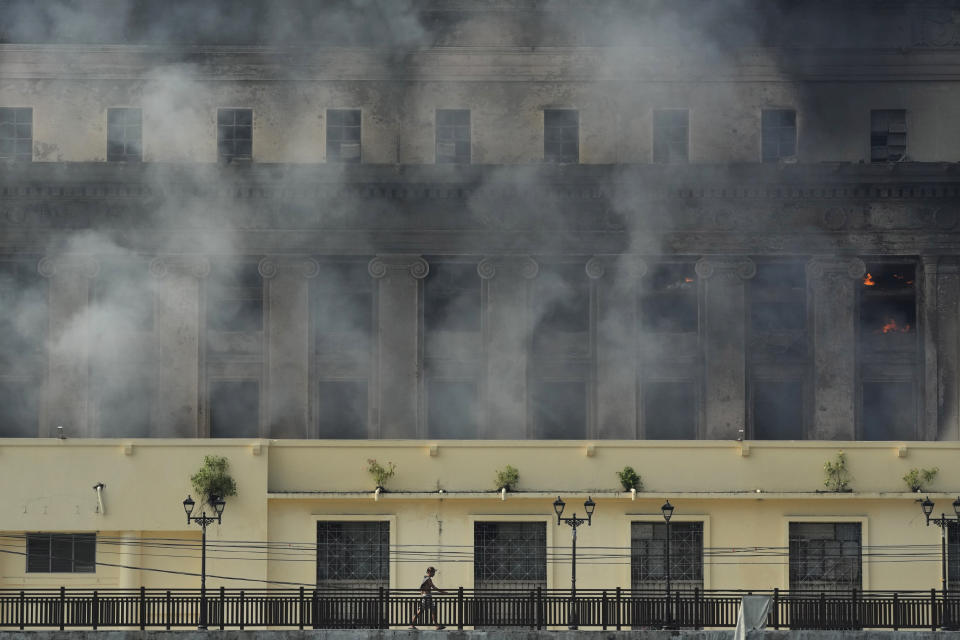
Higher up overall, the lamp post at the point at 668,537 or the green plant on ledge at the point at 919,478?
the green plant on ledge at the point at 919,478

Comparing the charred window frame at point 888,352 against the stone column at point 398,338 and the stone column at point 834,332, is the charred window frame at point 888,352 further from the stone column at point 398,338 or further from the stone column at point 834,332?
the stone column at point 398,338

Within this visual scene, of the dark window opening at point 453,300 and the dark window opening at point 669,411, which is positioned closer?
the dark window opening at point 669,411

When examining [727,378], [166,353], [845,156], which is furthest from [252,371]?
[845,156]

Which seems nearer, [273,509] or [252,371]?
[273,509]

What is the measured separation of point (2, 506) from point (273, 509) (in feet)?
13.2

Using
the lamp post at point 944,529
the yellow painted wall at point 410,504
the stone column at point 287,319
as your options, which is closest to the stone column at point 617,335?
the stone column at point 287,319

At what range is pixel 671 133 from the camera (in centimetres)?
3528

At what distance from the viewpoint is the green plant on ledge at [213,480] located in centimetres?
2697

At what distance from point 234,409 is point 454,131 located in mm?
6851

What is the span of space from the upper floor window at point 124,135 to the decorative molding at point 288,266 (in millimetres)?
3231

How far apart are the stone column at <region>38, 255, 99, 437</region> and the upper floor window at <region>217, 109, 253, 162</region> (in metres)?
3.37

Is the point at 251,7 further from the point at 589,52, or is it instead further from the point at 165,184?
the point at 589,52

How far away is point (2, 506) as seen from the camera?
2700 cm

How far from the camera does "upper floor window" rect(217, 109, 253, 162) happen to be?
35.2 meters
